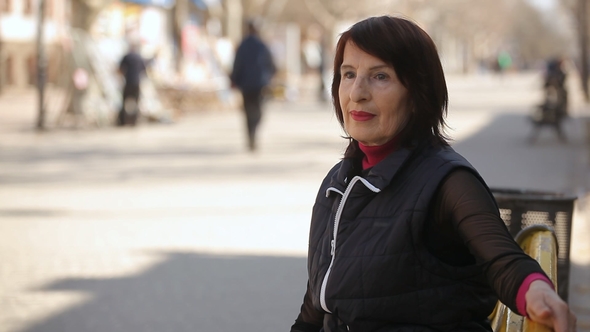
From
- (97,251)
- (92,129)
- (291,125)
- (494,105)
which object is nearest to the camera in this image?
(97,251)

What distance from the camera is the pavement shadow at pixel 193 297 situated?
5828 millimetres

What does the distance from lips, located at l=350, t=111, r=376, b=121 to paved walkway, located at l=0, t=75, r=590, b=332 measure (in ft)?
5.47

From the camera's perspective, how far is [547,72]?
66.6 feet

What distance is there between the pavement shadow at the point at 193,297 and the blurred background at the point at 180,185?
16 millimetres

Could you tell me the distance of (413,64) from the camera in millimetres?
2658

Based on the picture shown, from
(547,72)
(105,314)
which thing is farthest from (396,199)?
(547,72)

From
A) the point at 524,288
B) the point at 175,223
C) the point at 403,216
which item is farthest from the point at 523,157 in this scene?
the point at 524,288

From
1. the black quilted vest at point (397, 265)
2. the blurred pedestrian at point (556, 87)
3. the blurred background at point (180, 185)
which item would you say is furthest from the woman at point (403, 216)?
the blurred pedestrian at point (556, 87)

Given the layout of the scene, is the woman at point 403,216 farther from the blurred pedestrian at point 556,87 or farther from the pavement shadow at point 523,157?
the blurred pedestrian at point 556,87

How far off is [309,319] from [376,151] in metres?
0.57

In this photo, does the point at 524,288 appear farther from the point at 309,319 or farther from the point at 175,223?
the point at 175,223

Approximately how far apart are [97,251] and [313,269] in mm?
5605

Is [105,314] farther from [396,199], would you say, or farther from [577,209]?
[577,209]

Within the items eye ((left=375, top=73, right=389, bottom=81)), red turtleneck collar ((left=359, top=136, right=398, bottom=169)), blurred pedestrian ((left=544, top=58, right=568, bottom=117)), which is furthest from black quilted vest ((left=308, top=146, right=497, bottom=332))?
blurred pedestrian ((left=544, top=58, right=568, bottom=117))
